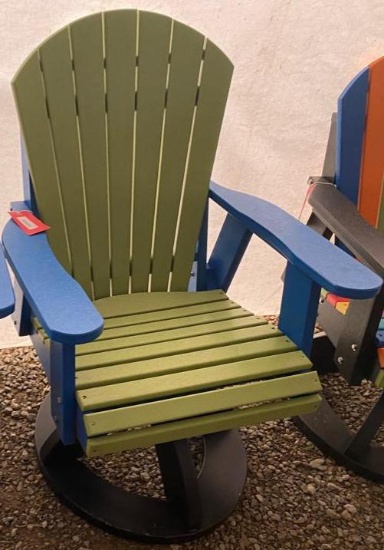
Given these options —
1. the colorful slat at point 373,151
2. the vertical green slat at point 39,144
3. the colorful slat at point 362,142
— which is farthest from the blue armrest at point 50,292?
the colorful slat at point 373,151

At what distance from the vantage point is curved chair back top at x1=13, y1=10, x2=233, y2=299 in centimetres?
148

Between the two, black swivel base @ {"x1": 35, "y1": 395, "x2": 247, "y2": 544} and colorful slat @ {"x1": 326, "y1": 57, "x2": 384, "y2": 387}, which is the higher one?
colorful slat @ {"x1": 326, "y1": 57, "x2": 384, "y2": 387}

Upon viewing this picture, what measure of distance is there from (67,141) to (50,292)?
519 mm

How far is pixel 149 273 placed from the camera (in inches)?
68.3

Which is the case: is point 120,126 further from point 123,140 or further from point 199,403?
point 199,403

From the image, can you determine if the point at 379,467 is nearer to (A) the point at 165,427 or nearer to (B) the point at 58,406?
(A) the point at 165,427

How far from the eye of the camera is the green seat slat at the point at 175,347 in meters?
1.36

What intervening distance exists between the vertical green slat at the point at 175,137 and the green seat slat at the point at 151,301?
0.23ft

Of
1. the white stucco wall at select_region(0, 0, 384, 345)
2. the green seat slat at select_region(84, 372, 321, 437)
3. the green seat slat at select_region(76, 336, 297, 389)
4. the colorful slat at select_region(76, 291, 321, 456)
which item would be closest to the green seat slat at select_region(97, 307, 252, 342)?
the colorful slat at select_region(76, 291, 321, 456)

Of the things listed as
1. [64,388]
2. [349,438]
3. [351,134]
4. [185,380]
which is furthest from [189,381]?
[351,134]

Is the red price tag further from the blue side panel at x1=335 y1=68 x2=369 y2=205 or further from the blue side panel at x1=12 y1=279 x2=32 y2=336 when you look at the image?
the blue side panel at x1=335 y1=68 x2=369 y2=205

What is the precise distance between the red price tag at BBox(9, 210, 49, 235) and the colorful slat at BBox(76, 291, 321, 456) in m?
0.28

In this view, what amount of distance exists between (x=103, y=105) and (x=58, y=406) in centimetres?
72

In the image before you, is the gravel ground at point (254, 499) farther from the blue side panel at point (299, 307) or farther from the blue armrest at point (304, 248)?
the blue armrest at point (304, 248)
